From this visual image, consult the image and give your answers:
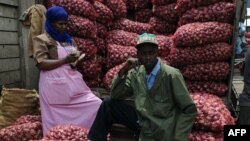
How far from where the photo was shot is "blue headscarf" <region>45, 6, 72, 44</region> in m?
3.91

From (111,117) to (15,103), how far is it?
1.50 m

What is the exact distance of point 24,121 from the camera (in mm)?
4250

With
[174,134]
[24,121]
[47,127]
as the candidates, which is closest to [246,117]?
[174,134]

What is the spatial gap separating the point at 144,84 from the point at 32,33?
1.85 meters

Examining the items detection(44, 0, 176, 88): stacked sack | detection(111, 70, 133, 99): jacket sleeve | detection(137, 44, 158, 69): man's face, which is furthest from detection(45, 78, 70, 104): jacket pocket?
detection(137, 44, 158, 69): man's face

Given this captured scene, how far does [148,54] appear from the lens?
122 inches

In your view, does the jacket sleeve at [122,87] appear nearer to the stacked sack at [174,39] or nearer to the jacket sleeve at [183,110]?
the jacket sleeve at [183,110]

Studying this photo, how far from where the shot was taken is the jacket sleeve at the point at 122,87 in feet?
11.1

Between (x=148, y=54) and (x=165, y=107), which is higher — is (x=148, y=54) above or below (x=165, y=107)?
above

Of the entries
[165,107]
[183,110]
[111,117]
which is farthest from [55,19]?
[183,110]

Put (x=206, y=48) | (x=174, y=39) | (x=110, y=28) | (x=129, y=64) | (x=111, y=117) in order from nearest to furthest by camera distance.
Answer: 1. (x=129, y=64)
2. (x=111, y=117)
3. (x=206, y=48)
4. (x=174, y=39)
5. (x=110, y=28)

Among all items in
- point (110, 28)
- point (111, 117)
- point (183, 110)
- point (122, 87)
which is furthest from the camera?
point (110, 28)

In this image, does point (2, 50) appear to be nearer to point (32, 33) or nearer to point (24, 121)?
point (32, 33)

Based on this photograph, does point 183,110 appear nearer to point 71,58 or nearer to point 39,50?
point 71,58
